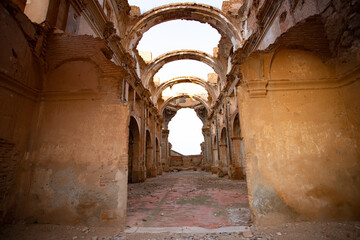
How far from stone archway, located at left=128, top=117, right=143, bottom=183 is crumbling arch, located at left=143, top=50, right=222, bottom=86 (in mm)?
4410

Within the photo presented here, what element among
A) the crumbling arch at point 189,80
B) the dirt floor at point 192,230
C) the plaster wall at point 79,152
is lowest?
the dirt floor at point 192,230

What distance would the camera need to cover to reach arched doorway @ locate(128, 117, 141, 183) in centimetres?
1235

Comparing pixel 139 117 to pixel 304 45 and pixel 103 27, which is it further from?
pixel 304 45

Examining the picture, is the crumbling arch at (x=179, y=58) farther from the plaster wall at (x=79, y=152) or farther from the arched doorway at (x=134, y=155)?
the plaster wall at (x=79, y=152)

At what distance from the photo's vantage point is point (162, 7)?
11.8 meters

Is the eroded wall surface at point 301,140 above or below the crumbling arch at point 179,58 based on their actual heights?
below

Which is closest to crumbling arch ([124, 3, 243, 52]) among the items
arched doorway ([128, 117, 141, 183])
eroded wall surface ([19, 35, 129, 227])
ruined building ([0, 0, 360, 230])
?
arched doorway ([128, 117, 141, 183])

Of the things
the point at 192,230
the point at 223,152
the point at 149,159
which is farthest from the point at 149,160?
the point at 192,230

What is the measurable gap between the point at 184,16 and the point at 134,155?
974 cm

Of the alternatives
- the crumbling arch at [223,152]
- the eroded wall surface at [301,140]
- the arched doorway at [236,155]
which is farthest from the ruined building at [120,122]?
the crumbling arch at [223,152]

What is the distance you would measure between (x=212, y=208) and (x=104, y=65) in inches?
182

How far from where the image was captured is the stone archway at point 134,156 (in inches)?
486

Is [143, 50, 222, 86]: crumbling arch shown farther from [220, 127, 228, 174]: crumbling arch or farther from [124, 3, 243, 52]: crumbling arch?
[220, 127, 228, 174]: crumbling arch

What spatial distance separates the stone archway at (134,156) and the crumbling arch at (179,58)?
441 centimetres
